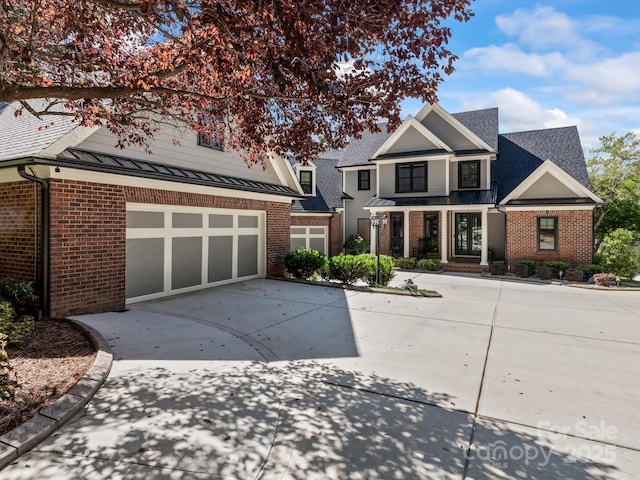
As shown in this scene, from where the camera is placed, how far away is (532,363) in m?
5.38

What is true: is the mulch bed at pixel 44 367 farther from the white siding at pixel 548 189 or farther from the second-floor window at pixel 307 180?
the white siding at pixel 548 189

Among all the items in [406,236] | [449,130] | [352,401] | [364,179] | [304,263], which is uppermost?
[449,130]

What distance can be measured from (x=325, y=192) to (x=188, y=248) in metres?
14.3

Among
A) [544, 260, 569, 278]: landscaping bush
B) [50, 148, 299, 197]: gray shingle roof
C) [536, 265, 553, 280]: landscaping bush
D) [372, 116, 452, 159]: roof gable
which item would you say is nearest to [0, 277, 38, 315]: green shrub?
[50, 148, 299, 197]: gray shingle roof

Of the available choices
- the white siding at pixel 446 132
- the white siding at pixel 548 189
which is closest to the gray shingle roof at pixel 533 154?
the white siding at pixel 548 189

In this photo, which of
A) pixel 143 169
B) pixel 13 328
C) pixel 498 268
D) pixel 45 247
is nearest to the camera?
pixel 13 328

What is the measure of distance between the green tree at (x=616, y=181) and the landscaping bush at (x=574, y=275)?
6441mm

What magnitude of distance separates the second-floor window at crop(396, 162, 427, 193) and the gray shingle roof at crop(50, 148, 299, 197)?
1081cm

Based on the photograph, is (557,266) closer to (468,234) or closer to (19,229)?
(468,234)

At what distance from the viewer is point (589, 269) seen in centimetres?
1506

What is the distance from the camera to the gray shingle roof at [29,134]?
22.6 ft

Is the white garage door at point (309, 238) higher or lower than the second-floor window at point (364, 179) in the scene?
lower

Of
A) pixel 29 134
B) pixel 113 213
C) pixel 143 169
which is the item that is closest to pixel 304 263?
pixel 143 169

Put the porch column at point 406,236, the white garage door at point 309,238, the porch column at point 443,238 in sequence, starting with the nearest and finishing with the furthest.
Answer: the porch column at point 443,238 → the white garage door at point 309,238 → the porch column at point 406,236
